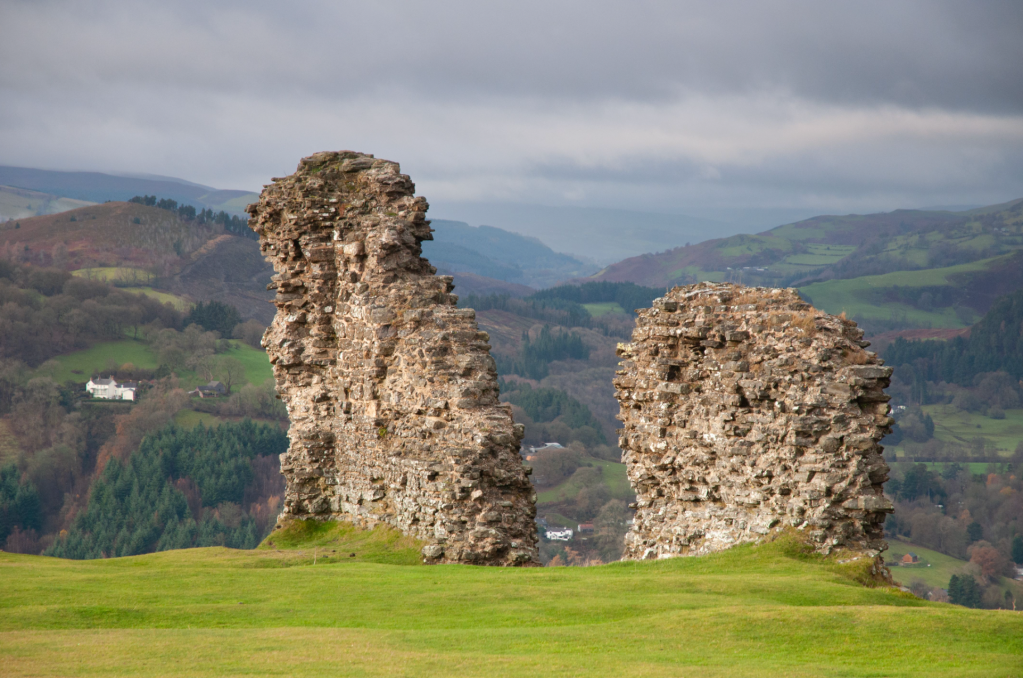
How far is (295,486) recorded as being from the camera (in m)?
32.1

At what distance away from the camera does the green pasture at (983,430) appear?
175 m

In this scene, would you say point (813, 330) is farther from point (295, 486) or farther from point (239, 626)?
point (295, 486)

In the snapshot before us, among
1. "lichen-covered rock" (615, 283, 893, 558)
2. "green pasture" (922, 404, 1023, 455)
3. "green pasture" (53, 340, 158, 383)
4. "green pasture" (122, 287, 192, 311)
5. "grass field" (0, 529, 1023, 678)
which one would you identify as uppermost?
"lichen-covered rock" (615, 283, 893, 558)

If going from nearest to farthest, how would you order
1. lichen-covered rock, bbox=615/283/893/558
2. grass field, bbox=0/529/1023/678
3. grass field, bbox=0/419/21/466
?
grass field, bbox=0/529/1023/678
lichen-covered rock, bbox=615/283/893/558
grass field, bbox=0/419/21/466

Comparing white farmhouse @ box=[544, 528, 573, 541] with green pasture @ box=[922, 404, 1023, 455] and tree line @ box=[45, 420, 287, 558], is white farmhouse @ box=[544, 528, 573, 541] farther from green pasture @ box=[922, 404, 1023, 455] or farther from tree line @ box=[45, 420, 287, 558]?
green pasture @ box=[922, 404, 1023, 455]

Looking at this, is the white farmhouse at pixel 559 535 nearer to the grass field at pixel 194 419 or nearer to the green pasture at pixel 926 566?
→ the green pasture at pixel 926 566

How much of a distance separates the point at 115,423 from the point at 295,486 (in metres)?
123

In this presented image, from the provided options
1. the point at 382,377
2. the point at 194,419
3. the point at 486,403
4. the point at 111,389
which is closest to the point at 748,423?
the point at 486,403

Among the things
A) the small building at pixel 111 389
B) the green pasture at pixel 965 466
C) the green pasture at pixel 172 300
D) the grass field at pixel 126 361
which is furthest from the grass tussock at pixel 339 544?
the green pasture at pixel 172 300

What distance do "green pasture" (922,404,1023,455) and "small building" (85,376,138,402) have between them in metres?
138

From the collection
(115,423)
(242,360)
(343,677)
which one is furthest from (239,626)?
(242,360)

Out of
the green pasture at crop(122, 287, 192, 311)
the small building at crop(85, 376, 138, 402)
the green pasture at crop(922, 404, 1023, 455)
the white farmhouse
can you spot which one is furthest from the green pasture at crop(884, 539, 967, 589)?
the green pasture at crop(122, 287, 192, 311)

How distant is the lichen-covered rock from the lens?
2300cm

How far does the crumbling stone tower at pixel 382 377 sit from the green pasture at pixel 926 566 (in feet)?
268
